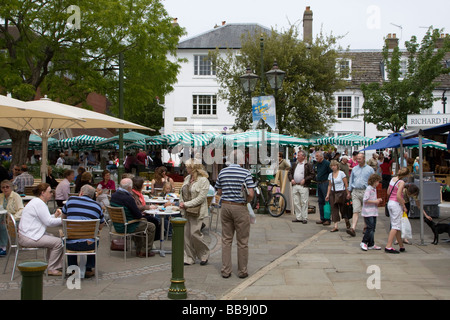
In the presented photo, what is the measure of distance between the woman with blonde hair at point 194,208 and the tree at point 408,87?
22.8 metres

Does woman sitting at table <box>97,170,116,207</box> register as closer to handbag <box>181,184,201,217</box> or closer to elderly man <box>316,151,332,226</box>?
handbag <box>181,184,201,217</box>

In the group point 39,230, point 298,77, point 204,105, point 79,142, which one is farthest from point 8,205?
point 204,105

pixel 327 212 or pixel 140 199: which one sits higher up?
pixel 140 199

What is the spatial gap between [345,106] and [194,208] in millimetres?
32909

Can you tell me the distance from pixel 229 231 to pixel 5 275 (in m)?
3.34

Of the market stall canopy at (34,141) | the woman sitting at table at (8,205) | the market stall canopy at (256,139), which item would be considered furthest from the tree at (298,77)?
the woman sitting at table at (8,205)

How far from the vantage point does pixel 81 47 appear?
18859 mm

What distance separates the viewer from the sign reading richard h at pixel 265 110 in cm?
1503

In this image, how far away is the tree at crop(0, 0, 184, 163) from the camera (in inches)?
704

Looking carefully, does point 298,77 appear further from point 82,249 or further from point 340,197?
point 82,249

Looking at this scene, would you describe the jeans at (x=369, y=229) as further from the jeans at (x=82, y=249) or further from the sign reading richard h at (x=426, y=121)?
the jeans at (x=82, y=249)

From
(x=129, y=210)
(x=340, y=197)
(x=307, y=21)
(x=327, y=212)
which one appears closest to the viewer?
(x=129, y=210)
